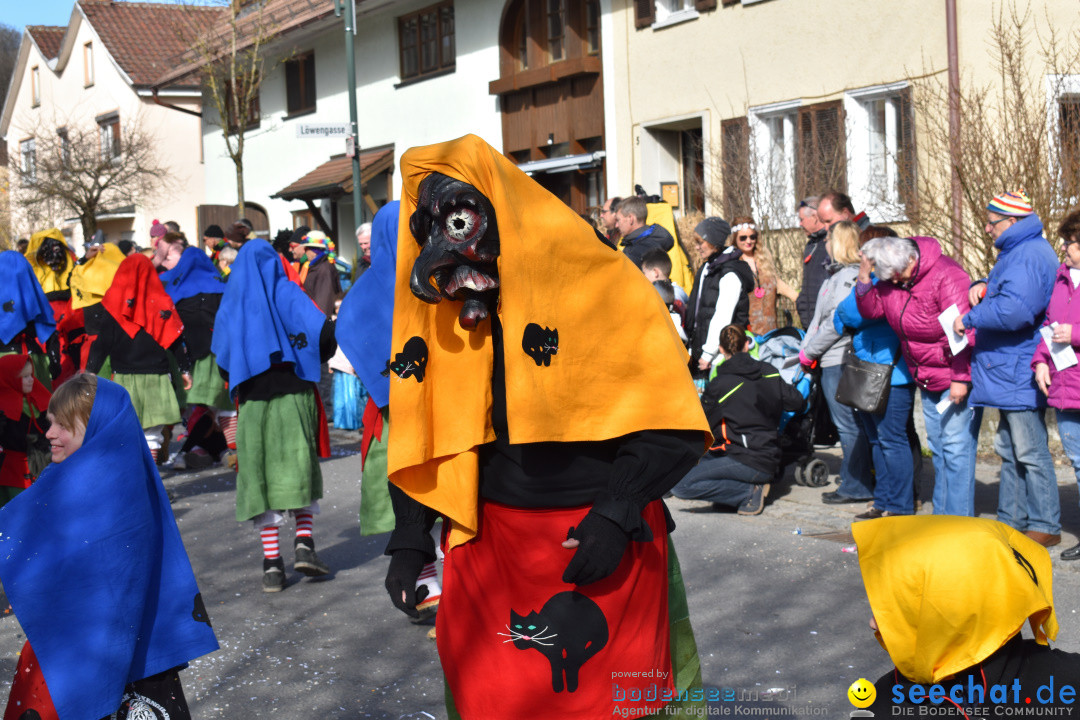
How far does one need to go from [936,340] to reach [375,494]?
333 centimetres

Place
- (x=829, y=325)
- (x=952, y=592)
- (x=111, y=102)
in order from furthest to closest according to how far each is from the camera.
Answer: (x=111, y=102)
(x=829, y=325)
(x=952, y=592)

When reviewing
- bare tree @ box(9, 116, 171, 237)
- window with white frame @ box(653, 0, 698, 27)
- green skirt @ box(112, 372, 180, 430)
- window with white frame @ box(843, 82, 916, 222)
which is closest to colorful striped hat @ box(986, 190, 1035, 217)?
green skirt @ box(112, 372, 180, 430)

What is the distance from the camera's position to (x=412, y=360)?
3.12m

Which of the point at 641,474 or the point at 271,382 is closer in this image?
the point at 641,474

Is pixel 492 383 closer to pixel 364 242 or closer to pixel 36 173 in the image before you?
pixel 364 242

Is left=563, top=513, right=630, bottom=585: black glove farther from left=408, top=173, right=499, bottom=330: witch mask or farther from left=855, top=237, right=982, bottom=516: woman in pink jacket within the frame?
left=855, top=237, right=982, bottom=516: woman in pink jacket

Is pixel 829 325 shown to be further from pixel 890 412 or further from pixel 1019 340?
pixel 1019 340

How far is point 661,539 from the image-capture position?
3.21 metres

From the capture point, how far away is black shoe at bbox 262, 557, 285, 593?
278 inches

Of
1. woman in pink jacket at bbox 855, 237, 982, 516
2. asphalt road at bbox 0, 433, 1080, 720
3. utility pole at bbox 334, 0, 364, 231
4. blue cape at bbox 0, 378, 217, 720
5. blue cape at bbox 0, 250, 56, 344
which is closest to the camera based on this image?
blue cape at bbox 0, 378, 217, 720

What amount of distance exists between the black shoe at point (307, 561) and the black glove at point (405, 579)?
409 cm

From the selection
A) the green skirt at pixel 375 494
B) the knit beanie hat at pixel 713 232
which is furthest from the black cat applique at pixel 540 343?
the knit beanie hat at pixel 713 232

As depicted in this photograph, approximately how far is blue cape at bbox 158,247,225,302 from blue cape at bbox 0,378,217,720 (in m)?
7.85

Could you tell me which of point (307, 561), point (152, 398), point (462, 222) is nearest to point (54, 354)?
point (152, 398)
